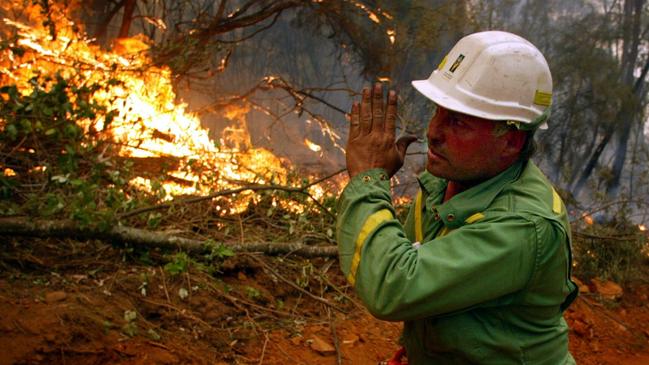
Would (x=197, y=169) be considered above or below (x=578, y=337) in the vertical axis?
above

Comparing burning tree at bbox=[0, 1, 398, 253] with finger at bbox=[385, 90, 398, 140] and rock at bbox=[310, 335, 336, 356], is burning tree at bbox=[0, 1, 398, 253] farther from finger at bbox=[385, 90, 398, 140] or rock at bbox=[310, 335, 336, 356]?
finger at bbox=[385, 90, 398, 140]

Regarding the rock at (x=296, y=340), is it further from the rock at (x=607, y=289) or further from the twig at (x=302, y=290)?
the rock at (x=607, y=289)

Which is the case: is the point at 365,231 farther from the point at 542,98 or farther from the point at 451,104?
the point at 542,98

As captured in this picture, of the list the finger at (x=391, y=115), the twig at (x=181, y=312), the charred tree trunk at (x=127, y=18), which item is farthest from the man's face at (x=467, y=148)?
the charred tree trunk at (x=127, y=18)

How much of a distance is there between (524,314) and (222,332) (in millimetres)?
2310

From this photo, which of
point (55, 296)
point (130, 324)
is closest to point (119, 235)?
point (55, 296)

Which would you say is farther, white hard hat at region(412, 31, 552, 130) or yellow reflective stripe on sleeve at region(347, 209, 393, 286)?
white hard hat at region(412, 31, 552, 130)

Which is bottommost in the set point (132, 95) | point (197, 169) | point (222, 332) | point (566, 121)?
point (566, 121)

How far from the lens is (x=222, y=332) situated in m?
3.56

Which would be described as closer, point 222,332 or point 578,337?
point 222,332

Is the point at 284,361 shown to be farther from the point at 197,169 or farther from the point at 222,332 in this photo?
the point at 197,169

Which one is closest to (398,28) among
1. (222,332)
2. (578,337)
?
(578,337)

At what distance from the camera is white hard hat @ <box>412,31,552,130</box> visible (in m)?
1.80

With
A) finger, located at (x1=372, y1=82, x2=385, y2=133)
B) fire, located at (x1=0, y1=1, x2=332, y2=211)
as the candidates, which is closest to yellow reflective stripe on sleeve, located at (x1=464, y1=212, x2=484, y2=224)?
finger, located at (x1=372, y1=82, x2=385, y2=133)
